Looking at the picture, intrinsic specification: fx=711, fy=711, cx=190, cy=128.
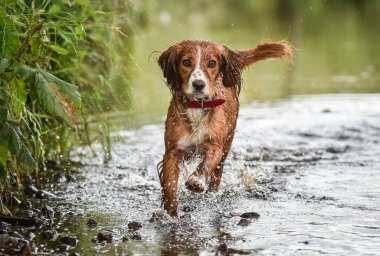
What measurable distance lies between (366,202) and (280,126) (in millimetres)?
3533

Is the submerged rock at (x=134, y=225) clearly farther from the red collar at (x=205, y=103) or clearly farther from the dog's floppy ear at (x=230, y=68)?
the dog's floppy ear at (x=230, y=68)

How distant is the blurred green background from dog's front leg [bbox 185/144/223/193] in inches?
36.7

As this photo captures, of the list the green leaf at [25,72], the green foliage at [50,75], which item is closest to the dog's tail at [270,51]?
the green foliage at [50,75]

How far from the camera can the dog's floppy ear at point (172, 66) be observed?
5.13m

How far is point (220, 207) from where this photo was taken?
5.34m

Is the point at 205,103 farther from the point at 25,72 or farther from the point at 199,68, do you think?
the point at 25,72

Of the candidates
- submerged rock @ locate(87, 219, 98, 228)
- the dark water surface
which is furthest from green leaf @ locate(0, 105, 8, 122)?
submerged rock @ locate(87, 219, 98, 228)

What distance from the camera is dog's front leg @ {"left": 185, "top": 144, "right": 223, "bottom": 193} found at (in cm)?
470

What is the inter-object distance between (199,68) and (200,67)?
0.02 meters

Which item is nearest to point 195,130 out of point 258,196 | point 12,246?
point 258,196

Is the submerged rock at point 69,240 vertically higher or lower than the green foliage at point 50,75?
lower

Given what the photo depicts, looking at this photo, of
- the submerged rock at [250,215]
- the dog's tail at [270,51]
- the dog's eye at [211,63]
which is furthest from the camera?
the dog's tail at [270,51]

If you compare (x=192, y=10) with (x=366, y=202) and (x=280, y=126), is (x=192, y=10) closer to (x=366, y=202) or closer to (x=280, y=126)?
(x=280, y=126)

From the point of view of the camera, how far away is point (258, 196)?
5633 millimetres
